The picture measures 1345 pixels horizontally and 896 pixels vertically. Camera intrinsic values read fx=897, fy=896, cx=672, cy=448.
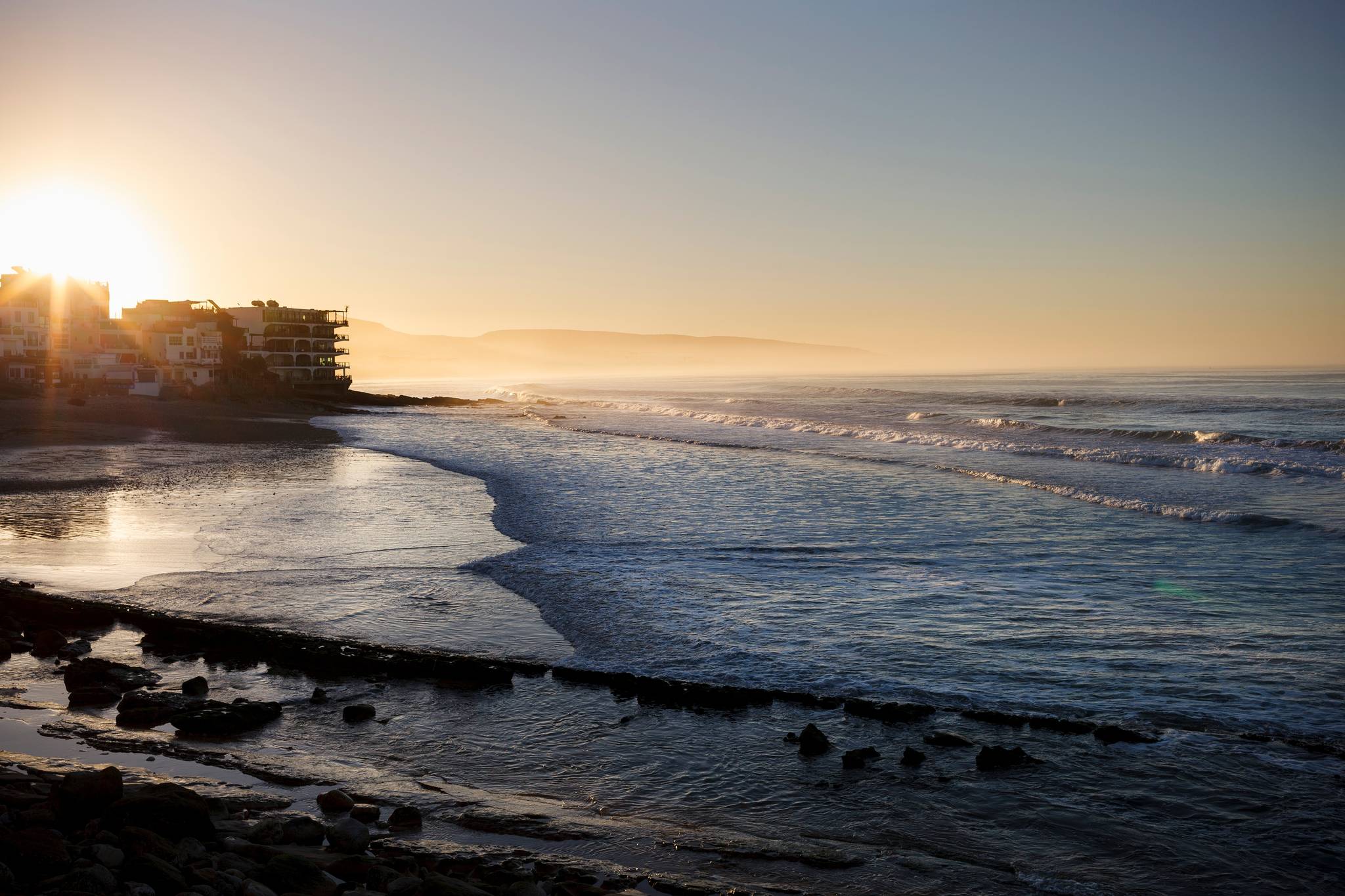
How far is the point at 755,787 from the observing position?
7.03 meters

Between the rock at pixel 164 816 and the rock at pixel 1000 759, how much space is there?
572 centimetres

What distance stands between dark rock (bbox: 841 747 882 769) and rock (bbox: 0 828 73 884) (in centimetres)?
533

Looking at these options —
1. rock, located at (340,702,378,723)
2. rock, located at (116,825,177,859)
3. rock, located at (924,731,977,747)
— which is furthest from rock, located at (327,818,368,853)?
rock, located at (924,731,977,747)

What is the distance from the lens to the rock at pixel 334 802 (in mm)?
6512

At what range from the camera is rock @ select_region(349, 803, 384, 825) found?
636 cm

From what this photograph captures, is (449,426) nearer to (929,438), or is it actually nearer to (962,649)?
(929,438)

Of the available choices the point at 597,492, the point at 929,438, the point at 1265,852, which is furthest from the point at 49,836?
the point at 929,438

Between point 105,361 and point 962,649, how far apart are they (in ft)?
279

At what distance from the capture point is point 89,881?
15.7 ft

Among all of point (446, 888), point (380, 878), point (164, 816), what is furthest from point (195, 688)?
point (446, 888)

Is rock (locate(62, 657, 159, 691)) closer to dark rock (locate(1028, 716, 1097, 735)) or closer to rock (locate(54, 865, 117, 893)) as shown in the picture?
rock (locate(54, 865, 117, 893))

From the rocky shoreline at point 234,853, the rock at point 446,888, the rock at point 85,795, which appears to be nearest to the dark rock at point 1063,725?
the rocky shoreline at point 234,853

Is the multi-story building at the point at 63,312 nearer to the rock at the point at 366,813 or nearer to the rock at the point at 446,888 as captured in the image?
the rock at the point at 366,813

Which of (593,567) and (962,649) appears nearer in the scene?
(962,649)
